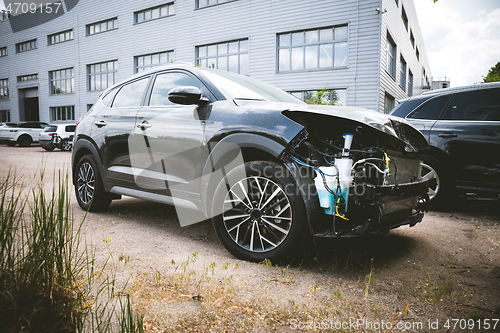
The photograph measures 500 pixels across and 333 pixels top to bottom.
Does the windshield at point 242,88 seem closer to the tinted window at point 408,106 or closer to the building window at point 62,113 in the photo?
the tinted window at point 408,106

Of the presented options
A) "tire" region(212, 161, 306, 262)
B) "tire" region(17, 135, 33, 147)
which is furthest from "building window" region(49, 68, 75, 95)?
"tire" region(212, 161, 306, 262)

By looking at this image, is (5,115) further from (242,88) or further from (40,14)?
(242,88)

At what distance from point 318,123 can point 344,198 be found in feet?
2.36

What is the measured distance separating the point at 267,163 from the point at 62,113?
3200 cm

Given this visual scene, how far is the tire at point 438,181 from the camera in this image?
16.1ft

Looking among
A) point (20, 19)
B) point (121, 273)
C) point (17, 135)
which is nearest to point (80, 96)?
point (17, 135)

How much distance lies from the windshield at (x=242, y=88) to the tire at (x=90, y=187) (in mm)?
2129

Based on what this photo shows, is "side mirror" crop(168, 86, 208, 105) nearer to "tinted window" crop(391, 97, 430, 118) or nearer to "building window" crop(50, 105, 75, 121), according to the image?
"tinted window" crop(391, 97, 430, 118)

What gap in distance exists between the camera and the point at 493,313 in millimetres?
2203

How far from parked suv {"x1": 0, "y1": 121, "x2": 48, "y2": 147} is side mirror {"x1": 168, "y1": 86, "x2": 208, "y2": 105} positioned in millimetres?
24094

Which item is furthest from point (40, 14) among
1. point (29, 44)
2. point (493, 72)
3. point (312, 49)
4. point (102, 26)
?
point (493, 72)

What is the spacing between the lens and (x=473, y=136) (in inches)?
184

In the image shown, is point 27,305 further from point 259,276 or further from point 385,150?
point 385,150

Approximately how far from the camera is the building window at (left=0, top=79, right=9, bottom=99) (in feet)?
117
